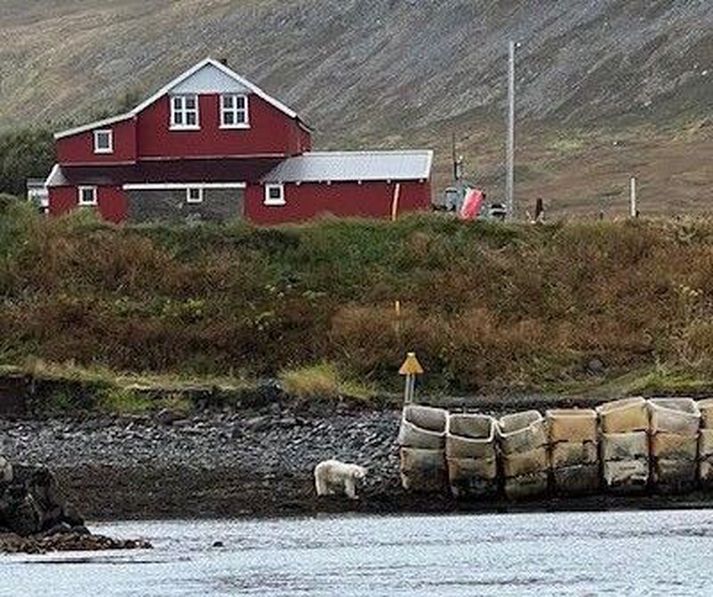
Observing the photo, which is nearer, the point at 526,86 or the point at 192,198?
the point at 192,198

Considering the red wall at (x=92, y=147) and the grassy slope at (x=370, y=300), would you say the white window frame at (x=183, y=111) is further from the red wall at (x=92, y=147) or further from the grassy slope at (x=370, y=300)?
the grassy slope at (x=370, y=300)

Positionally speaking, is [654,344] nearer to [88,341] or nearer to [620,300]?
[620,300]

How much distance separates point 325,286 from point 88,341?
277 inches

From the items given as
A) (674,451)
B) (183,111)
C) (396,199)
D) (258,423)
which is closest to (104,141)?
(183,111)

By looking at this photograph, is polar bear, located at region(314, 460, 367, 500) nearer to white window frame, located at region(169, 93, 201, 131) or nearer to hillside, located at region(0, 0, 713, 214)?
white window frame, located at region(169, 93, 201, 131)

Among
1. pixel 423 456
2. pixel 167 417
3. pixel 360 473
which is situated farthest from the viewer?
pixel 167 417

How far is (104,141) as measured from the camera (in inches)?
3351

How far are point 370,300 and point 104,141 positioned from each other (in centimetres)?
2052

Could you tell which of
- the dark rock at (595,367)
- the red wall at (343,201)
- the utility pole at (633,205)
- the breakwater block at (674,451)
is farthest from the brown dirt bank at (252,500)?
the red wall at (343,201)

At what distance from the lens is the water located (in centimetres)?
3183

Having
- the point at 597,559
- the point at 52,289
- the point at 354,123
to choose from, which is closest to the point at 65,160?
the point at 52,289

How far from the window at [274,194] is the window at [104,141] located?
5.93 metres

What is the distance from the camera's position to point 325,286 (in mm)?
68688

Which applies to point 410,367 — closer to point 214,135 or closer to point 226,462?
point 226,462
